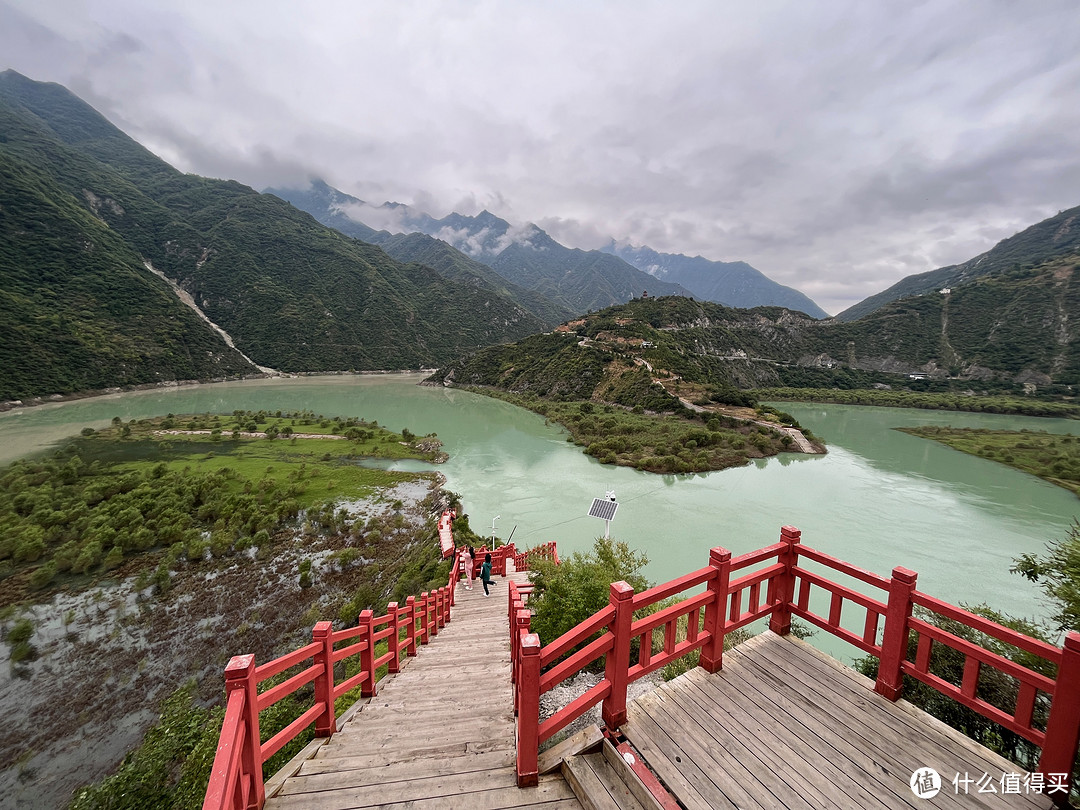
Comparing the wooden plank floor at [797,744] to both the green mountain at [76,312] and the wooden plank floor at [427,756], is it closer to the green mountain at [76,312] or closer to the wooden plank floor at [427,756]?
the wooden plank floor at [427,756]

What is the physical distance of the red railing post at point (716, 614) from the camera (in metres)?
3.68

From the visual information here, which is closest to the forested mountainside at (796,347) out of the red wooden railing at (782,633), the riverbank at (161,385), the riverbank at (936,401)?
the riverbank at (936,401)

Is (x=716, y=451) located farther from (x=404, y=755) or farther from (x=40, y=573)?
(x=40, y=573)

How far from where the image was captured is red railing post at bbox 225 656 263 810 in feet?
7.98

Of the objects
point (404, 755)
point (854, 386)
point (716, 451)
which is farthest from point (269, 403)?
point (854, 386)

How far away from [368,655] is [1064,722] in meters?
5.64

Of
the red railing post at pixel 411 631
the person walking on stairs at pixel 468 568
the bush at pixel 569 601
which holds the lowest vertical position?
the person walking on stairs at pixel 468 568

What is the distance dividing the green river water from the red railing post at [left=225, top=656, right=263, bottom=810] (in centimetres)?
1262

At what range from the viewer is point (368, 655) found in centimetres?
463

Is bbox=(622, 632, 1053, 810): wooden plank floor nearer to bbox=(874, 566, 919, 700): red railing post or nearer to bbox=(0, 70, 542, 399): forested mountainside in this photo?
bbox=(874, 566, 919, 700): red railing post

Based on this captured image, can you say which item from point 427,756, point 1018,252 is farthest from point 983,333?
point 427,756

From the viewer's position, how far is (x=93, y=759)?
26.0 ft

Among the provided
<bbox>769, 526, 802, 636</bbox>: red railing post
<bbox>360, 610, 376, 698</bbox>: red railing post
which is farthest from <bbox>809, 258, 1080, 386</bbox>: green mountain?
<bbox>360, 610, 376, 698</bbox>: red railing post

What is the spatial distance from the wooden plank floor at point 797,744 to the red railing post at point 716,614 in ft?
0.46
